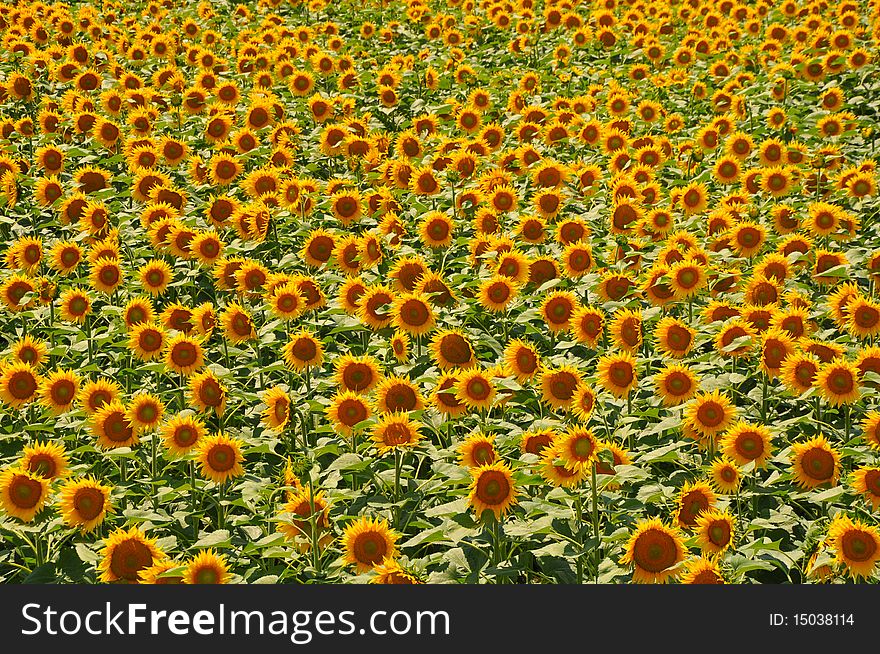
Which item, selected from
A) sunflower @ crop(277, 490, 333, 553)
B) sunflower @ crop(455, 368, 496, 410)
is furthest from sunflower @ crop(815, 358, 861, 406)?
sunflower @ crop(277, 490, 333, 553)

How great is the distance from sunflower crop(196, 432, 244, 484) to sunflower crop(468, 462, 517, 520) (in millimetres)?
1254

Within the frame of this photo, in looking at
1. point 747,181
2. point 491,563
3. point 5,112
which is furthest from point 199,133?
point 491,563

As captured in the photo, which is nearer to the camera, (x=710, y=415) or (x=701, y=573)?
(x=701, y=573)

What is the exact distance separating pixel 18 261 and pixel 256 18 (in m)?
8.65

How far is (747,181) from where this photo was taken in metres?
7.88

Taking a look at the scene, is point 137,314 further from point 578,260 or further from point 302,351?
point 578,260

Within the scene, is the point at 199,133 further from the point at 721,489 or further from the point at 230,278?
the point at 721,489

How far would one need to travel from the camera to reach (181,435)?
4801mm

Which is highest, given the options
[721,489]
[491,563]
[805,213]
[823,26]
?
[823,26]

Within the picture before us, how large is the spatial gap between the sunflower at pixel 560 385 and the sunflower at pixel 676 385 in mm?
475

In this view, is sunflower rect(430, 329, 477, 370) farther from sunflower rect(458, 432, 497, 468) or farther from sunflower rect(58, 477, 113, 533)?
sunflower rect(58, 477, 113, 533)

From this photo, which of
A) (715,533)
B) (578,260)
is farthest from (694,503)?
(578,260)

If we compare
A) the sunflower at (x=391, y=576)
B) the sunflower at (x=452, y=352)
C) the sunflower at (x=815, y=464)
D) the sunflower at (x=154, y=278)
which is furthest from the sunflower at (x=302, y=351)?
the sunflower at (x=815, y=464)

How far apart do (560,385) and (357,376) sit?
1085mm
